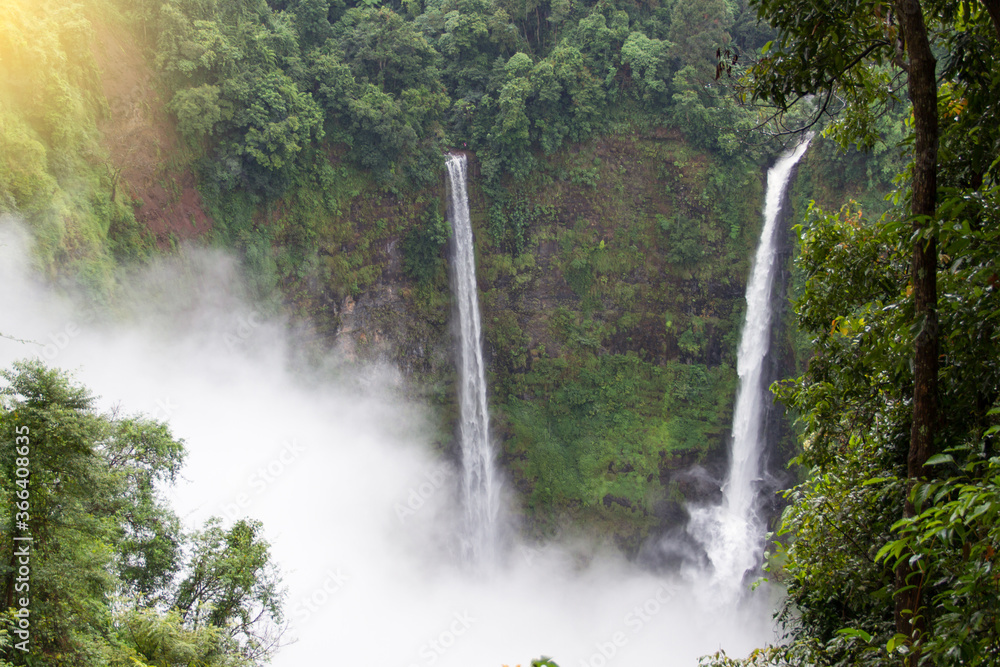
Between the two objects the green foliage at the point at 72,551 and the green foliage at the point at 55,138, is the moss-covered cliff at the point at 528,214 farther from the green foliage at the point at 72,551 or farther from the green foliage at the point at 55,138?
the green foliage at the point at 72,551

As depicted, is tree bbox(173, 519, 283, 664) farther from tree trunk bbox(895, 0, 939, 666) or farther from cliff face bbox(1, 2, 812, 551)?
cliff face bbox(1, 2, 812, 551)

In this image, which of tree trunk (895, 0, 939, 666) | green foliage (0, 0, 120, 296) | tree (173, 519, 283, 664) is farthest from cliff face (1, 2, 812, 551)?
tree trunk (895, 0, 939, 666)

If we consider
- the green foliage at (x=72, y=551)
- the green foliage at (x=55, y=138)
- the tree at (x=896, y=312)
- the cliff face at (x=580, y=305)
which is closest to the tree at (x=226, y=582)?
the green foliage at (x=72, y=551)

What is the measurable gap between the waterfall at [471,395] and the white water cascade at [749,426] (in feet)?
20.6

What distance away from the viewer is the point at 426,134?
19266 millimetres

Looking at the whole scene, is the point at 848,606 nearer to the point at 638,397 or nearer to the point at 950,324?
the point at 950,324

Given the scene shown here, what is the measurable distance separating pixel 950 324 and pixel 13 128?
1502 centimetres

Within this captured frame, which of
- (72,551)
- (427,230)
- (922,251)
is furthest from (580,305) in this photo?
(922,251)

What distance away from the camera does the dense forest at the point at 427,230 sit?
247 inches

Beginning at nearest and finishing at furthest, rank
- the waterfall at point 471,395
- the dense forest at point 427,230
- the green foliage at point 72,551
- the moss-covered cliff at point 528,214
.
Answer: the green foliage at point 72,551
the dense forest at point 427,230
the moss-covered cliff at point 528,214
the waterfall at point 471,395

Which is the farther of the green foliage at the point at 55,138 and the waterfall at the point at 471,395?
Result: the waterfall at the point at 471,395

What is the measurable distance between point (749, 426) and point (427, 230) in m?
10.2

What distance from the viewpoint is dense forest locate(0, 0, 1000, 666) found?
6266 mm

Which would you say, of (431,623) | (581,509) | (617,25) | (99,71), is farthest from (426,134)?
(431,623)
